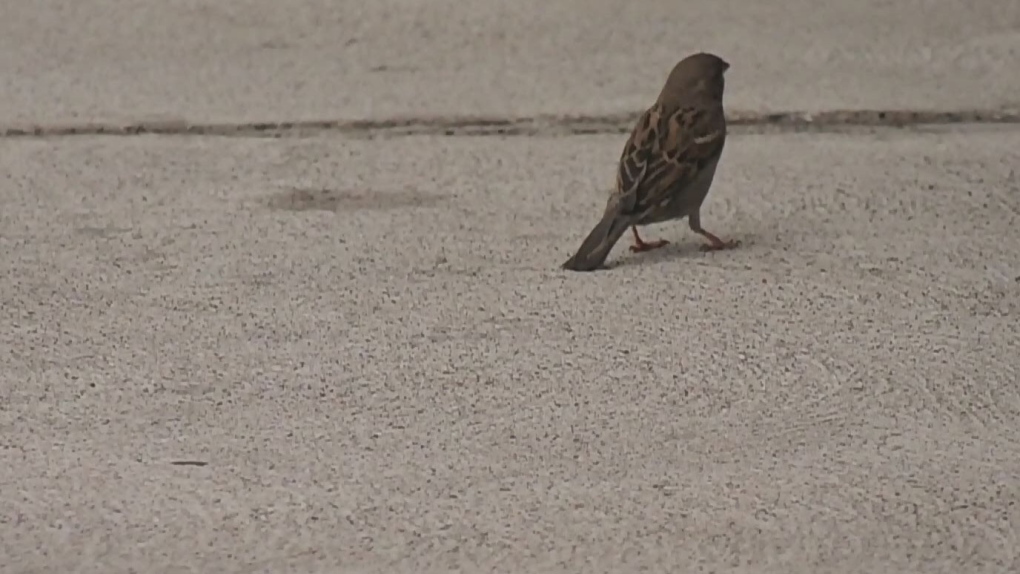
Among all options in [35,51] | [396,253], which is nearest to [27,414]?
[396,253]

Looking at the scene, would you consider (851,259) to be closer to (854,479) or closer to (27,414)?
(854,479)

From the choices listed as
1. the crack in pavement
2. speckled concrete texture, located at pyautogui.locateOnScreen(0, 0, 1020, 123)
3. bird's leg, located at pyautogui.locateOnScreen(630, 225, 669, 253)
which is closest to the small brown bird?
bird's leg, located at pyautogui.locateOnScreen(630, 225, 669, 253)

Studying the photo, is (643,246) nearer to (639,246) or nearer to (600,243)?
(639,246)

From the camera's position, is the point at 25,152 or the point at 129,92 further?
the point at 129,92

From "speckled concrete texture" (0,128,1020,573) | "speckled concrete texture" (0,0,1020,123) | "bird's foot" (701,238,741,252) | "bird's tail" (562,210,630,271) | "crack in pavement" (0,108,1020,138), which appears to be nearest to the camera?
"speckled concrete texture" (0,128,1020,573)

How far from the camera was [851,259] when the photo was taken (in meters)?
3.61

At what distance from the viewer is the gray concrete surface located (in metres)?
2.54

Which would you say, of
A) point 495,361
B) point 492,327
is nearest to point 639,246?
point 492,327

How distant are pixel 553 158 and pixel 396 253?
75 cm

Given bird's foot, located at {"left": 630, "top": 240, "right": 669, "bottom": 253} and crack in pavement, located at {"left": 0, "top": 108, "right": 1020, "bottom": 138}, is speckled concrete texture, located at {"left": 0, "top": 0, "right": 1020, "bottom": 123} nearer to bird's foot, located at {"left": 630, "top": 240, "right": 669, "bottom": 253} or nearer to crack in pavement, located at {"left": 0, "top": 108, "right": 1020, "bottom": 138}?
crack in pavement, located at {"left": 0, "top": 108, "right": 1020, "bottom": 138}

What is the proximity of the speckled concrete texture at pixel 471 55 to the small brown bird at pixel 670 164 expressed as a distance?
812 mm

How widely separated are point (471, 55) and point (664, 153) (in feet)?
5.35

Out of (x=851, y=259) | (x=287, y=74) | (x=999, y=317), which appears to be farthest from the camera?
(x=287, y=74)

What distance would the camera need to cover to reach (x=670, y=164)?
3.60 meters
